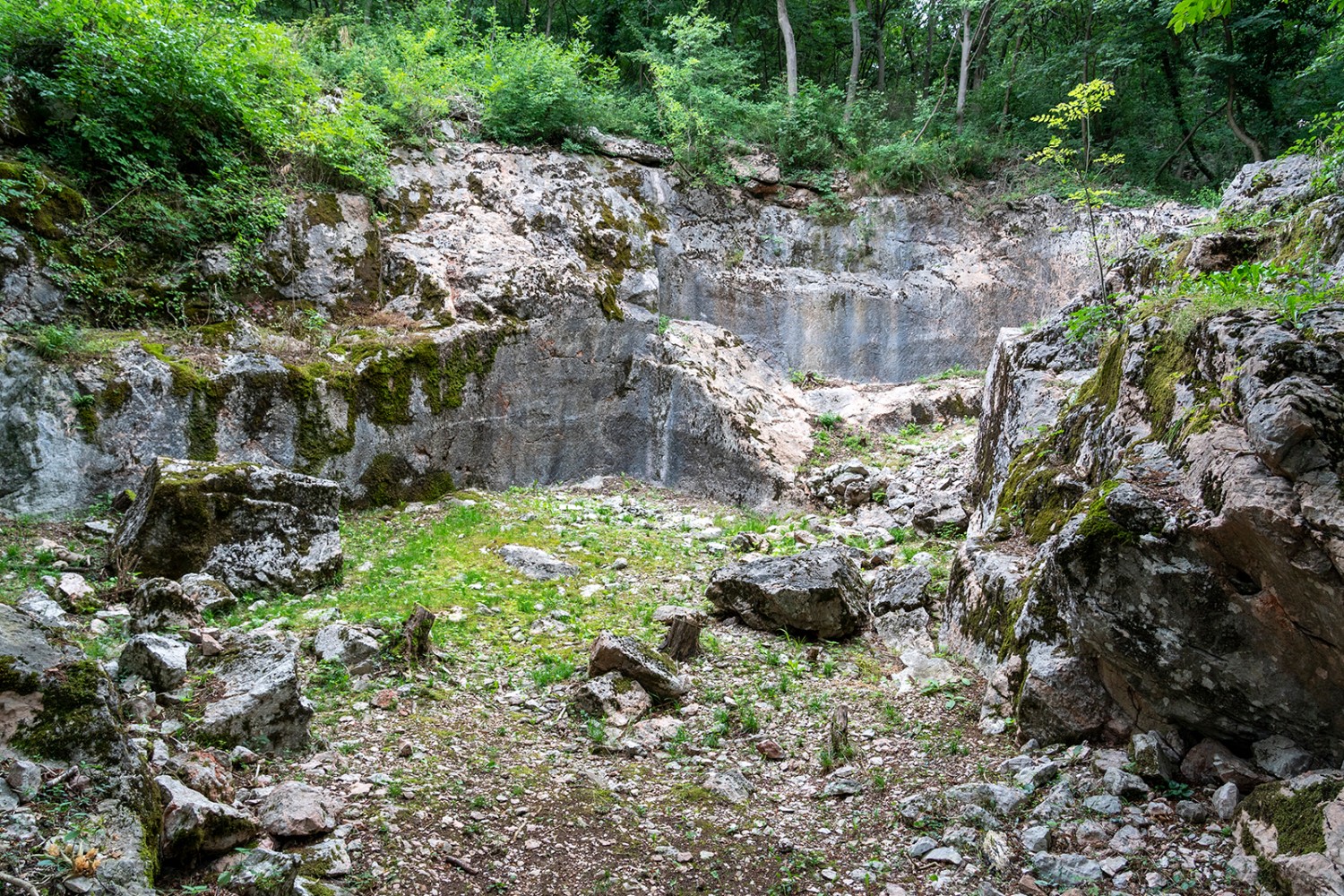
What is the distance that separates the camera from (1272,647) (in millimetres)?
3523

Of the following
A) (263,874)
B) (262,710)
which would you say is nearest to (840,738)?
(263,874)

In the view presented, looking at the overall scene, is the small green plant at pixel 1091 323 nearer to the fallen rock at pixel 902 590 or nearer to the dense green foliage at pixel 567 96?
the dense green foliage at pixel 567 96

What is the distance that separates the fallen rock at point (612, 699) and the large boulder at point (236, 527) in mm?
3361

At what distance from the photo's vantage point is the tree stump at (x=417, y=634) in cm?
559

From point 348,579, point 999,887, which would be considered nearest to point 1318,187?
point 999,887

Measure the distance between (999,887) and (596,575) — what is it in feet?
17.1

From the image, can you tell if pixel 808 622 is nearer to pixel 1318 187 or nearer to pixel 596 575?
pixel 596 575

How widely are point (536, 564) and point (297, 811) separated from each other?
457 centimetres

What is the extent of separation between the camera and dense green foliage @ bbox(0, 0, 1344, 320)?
29.7ft

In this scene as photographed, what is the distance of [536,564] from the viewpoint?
806cm

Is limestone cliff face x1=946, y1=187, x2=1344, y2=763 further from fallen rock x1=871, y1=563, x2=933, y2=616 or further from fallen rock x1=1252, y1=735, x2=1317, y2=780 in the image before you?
fallen rock x1=871, y1=563, x2=933, y2=616

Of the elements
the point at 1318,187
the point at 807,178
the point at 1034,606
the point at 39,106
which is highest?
the point at 807,178

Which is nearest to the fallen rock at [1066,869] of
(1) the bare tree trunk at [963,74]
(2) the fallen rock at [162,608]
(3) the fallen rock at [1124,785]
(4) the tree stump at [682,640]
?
(3) the fallen rock at [1124,785]

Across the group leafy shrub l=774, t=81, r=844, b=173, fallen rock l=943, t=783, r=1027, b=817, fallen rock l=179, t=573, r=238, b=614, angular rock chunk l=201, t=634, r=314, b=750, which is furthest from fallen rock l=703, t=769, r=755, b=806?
leafy shrub l=774, t=81, r=844, b=173
